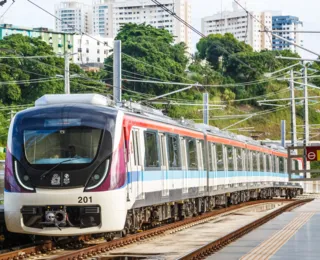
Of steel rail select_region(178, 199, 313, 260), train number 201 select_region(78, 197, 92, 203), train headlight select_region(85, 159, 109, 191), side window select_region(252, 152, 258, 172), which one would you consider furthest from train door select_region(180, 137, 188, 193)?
side window select_region(252, 152, 258, 172)

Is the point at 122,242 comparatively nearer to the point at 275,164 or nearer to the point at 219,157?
the point at 219,157

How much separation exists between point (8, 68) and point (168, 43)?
36.8 meters

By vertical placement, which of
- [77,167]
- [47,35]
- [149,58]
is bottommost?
[77,167]

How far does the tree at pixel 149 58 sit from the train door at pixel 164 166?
2635 inches

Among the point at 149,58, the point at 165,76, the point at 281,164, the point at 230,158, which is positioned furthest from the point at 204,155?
the point at 149,58

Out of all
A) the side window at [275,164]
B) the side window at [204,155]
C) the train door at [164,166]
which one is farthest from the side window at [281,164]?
the train door at [164,166]

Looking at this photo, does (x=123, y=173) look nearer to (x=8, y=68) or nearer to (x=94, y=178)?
(x=94, y=178)

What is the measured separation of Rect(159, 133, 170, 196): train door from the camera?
26.0m

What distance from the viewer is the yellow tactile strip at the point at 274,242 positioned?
742 inches

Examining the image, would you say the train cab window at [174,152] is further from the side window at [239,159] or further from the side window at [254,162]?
the side window at [254,162]

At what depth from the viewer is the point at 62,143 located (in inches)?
822

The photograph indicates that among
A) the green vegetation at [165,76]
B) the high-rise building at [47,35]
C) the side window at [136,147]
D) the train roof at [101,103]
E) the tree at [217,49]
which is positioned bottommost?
the side window at [136,147]

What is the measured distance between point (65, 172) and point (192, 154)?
11091 millimetres

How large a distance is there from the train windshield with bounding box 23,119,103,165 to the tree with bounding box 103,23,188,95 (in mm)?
72316
